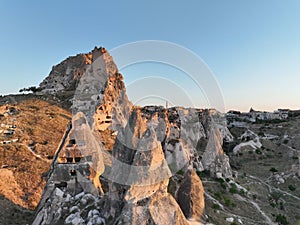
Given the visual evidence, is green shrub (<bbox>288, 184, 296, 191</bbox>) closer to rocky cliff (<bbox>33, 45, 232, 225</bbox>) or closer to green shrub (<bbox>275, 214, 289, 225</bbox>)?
green shrub (<bbox>275, 214, 289, 225</bbox>)

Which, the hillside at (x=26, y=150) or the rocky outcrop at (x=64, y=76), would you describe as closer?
the hillside at (x=26, y=150)

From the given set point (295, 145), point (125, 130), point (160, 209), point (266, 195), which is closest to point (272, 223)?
point (266, 195)

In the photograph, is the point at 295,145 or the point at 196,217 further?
the point at 295,145

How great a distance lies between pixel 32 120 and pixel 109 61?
811 inches

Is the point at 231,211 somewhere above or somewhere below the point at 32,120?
below

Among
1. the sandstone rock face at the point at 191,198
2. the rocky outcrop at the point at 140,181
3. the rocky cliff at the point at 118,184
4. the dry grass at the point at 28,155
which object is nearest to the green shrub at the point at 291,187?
the rocky cliff at the point at 118,184

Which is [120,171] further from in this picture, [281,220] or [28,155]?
[28,155]

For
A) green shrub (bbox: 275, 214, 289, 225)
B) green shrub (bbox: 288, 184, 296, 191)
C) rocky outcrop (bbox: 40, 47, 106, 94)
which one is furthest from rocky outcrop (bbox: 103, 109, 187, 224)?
rocky outcrop (bbox: 40, 47, 106, 94)

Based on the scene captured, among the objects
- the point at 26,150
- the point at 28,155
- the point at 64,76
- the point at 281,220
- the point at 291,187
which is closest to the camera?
the point at 281,220

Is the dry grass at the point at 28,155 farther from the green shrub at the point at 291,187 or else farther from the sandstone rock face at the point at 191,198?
the green shrub at the point at 291,187

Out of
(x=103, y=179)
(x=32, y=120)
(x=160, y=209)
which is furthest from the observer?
(x=32, y=120)

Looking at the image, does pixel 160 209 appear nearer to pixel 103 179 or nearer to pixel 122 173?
pixel 122 173

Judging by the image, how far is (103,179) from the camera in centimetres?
1475

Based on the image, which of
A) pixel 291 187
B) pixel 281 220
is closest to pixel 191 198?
pixel 281 220
